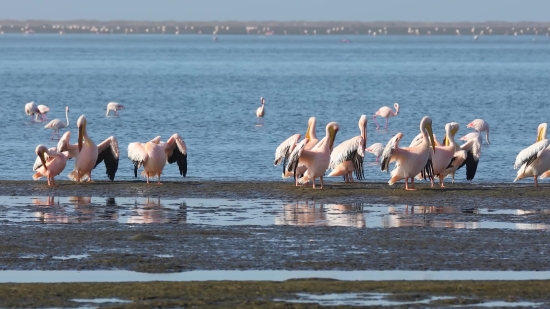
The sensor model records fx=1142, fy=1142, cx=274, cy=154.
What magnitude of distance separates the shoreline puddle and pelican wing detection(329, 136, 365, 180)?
650cm

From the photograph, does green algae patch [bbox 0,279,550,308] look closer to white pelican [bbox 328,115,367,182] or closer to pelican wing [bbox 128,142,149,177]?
white pelican [bbox 328,115,367,182]

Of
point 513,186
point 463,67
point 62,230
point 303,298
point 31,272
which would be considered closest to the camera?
point 303,298

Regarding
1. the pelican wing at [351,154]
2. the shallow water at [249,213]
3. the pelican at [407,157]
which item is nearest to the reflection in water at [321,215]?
the shallow water at [249,213]

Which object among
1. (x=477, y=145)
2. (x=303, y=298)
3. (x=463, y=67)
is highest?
(x=463, y=67)

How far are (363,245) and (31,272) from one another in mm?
3111

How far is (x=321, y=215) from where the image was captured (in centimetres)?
1290

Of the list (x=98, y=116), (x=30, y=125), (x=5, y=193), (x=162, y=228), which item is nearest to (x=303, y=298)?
(x=162, y=228)

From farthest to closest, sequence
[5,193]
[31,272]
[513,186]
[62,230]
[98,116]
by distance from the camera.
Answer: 1. [98,116]
2. [513,186]
3. [5,193]
4. [62,230]
5. [31,272]

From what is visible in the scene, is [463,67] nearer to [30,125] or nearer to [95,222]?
[30,125]

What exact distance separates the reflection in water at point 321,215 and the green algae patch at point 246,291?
341 centimetres

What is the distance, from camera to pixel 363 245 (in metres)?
10.6

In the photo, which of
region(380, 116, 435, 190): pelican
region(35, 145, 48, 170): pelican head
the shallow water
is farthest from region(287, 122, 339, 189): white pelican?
region(35, 145, 48, 170): pelican head

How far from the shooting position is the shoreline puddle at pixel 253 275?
8977 mm

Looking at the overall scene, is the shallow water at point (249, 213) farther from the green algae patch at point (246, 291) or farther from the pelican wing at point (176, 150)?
the green algae patch at point (246, 291)
